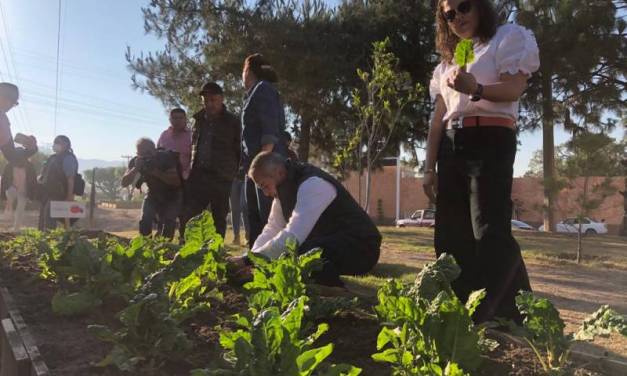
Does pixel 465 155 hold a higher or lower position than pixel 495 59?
lower

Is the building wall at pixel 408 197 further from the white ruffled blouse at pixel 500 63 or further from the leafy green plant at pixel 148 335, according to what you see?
the leafy green plant at pixel 148 335

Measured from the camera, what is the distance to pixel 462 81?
1.96 meters

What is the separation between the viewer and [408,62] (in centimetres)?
Answer: 1297

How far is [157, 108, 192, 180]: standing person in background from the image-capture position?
17.8 ft

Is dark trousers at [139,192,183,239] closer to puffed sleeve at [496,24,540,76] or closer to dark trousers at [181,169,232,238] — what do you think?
dark trousers at [181,169,232,238]

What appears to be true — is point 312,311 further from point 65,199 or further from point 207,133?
point 65,199

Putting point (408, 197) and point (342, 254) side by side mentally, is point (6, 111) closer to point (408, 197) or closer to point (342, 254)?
point (342, 254)

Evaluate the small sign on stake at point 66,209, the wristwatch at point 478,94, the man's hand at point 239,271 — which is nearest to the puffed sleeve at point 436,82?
the wristwatch at point 478,94

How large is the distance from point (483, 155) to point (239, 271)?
1.22 m

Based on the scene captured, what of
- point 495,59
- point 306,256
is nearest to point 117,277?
point 306,256

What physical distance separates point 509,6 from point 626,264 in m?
8.44

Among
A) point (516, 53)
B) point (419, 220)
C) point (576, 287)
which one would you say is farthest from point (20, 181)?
point (419, 220)

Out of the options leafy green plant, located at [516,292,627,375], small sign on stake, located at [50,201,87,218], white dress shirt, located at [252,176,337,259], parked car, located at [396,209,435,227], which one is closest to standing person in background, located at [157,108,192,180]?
small sign on stake, located at [50,201,87,218]

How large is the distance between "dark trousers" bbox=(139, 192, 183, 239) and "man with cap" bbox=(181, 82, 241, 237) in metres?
0.71
